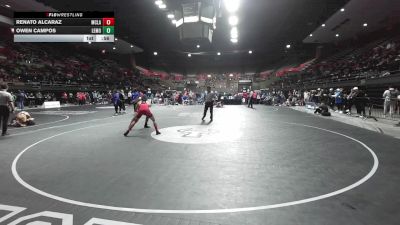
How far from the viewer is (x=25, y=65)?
27.3 metres

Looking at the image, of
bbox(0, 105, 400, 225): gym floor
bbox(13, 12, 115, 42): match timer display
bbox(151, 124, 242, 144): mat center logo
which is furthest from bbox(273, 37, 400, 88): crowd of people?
bbox(13, 12, 115, 42): match timer display

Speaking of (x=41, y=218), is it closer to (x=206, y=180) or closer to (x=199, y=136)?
(x=206, y=180)

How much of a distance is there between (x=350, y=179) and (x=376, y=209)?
1.28 m

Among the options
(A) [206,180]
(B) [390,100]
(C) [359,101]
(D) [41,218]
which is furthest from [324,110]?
(D) [41,218]

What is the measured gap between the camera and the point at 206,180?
473 cm

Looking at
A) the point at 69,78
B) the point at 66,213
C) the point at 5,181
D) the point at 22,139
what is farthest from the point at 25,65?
the point at 66,213

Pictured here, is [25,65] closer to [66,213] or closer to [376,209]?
[66,213]

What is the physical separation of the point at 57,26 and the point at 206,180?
12.1 meters

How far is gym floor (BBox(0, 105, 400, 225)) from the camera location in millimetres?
3455

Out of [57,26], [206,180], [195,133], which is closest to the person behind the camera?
[206,180]

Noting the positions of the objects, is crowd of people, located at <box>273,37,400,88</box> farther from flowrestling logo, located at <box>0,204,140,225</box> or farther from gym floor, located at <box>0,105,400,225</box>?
flowrestling logo, located at <box>0,204,140,225</box>

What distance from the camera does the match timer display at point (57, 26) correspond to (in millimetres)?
12836

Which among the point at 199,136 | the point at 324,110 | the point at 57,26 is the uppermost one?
the point at 57,26

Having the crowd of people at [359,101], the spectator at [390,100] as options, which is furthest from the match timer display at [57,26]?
the spectator at [390,100]
